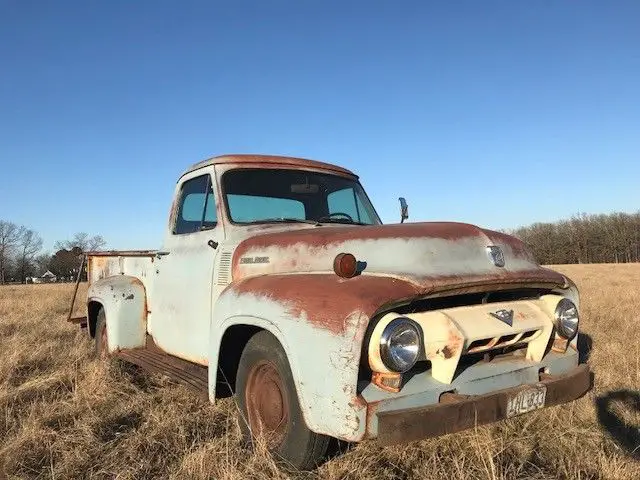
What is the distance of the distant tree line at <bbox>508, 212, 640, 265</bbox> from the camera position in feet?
211

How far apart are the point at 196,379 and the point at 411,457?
64.3 inches

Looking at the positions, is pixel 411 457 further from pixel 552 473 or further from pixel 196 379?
pixel 196 379

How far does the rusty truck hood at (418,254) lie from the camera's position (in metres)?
2.92

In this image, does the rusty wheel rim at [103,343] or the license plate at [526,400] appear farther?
the rusty wheel rim at [103,343]

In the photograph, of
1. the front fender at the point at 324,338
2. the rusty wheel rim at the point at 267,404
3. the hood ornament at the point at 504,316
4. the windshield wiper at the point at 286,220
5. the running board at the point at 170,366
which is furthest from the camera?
the windshield wiper at the point at 286,220

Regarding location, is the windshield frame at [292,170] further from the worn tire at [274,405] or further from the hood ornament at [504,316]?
the hood ornament at [504,316]

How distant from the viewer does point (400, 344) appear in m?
2.60

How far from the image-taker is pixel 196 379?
394 cm

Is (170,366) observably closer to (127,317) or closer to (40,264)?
(127,317)

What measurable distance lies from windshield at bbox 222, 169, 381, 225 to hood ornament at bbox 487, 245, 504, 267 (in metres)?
1.62

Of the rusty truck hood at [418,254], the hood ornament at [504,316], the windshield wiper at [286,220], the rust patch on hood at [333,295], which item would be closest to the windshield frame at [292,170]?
the windshield wiper at [286,220]

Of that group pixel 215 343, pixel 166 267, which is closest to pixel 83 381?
pixel 166 267

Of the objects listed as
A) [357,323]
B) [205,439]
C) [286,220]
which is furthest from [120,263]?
[357,323]

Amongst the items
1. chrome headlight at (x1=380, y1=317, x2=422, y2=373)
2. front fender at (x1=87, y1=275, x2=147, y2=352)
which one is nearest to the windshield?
front fender at (x1=87, y1=275, x2=147, y2=352)
